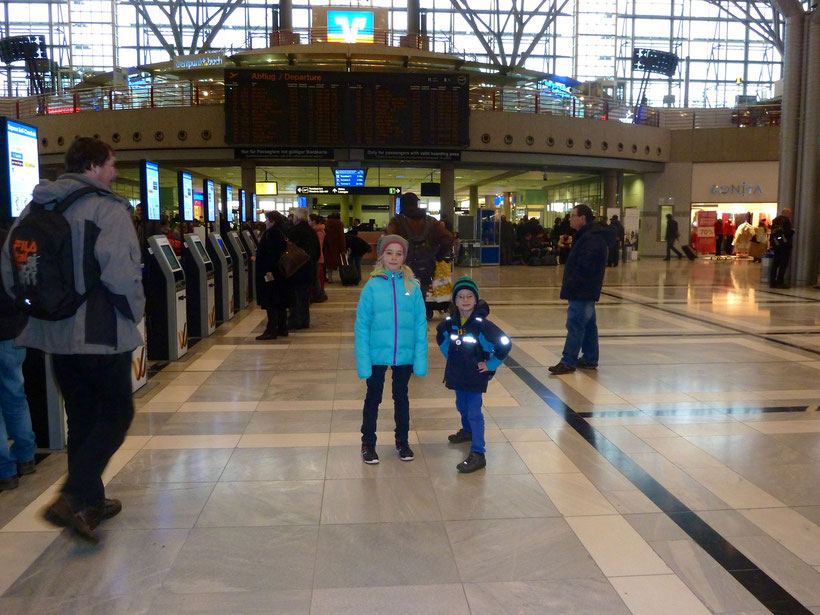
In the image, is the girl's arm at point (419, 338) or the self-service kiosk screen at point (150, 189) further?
the self-service kiosk screen at point (150, 189)

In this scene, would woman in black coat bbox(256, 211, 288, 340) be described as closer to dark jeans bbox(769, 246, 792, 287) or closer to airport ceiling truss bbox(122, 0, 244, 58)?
dark jeans bbox(769, 246, 792, 287)

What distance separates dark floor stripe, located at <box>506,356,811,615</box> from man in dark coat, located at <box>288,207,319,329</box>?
14.6 ft

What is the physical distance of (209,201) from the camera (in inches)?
419

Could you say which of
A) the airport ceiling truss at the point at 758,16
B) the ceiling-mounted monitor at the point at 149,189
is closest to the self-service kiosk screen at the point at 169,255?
the ceiling-mounted monitor at the point at 149,189

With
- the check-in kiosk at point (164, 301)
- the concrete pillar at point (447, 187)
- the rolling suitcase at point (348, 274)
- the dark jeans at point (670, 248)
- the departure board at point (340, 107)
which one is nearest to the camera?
the check-in kiosk at point (164, 301)

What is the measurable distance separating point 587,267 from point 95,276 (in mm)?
4673

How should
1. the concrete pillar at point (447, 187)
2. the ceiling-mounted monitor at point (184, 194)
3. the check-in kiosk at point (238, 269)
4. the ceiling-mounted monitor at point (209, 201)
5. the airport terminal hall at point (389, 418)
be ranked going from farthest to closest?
the concrete pillar at point (447, 187) → the check-in kiosk at point (238, 269) → the ceiling-mounted monitor at point (209, 201) → the ceiling-mounted monitor at point (184, 194) → the airport terminal hall at point (389, 418)

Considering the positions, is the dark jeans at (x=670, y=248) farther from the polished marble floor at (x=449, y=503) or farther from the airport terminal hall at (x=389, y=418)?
the polished marble floor at (x=449, y=503)

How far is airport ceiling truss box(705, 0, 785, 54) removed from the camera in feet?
125

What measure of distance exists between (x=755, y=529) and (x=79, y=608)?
2.86 m

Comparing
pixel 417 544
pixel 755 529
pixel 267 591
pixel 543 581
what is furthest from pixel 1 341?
pixel 755 529

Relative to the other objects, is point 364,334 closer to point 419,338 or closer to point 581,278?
point 419,338

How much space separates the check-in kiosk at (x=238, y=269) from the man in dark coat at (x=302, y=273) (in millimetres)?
1927

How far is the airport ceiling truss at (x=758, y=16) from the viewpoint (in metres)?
38.2
